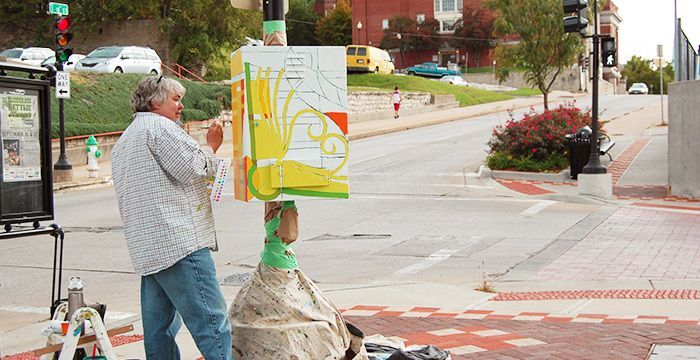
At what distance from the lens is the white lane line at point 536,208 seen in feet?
53.1

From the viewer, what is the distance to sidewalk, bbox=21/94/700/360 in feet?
23.1

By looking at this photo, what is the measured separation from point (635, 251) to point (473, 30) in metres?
69.2

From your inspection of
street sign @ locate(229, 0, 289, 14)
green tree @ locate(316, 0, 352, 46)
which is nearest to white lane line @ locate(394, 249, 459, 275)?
street sign @ locate(229, 0, 289, 14)

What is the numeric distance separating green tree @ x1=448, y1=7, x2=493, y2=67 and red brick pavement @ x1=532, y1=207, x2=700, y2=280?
64393 millimetres

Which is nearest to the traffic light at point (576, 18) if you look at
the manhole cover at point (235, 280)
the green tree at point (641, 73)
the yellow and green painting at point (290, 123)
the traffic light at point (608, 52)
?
the traffic light at point (608, 52)

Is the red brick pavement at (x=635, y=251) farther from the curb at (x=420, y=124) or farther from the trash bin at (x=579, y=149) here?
the curb at (x=420, y=124)

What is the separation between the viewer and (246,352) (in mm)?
5379

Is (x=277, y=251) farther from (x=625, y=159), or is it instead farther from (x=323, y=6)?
(x=323, y=6)

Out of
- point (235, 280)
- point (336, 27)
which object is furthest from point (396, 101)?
point (336, 27)

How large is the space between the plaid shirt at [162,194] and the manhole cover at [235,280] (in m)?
5.29

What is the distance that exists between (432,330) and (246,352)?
103 inches

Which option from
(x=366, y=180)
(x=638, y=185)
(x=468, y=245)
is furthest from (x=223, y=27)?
(x=468, y=245)

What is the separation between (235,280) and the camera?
10.6 metres

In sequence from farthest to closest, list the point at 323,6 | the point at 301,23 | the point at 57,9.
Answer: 1. the point at 323,6
2. the point at 301,23
3. the point at 57,9
